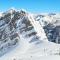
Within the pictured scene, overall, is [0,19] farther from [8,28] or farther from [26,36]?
[26,36]

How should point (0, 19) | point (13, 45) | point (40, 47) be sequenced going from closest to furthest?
point (40, 47) < point (13, 45) < point (0, 19)

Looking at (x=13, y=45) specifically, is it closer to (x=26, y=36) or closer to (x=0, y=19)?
(x=26, y=36)

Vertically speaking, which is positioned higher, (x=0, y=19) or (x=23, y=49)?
(x=0, y=19)

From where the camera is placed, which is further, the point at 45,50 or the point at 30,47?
the point at 30,47

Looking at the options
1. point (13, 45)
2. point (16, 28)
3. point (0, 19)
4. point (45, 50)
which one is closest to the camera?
point (45, 50)

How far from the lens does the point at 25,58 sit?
833 inches

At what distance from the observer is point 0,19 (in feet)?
105

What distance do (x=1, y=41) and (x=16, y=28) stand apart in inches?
74.8

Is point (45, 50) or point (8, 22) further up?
point (8, 22)

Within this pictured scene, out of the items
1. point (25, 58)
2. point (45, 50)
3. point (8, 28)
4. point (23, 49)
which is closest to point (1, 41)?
point (8, 28)

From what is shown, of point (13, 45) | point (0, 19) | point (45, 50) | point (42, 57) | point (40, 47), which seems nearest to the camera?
point (42, 57)

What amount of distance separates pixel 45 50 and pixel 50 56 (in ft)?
8.37

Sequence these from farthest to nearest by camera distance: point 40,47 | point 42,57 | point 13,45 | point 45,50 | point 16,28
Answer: point 16,28 < point 13,45 < point 40,47 < point 45,50 < point 42,57

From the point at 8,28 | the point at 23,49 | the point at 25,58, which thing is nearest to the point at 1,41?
the point at 8,28
